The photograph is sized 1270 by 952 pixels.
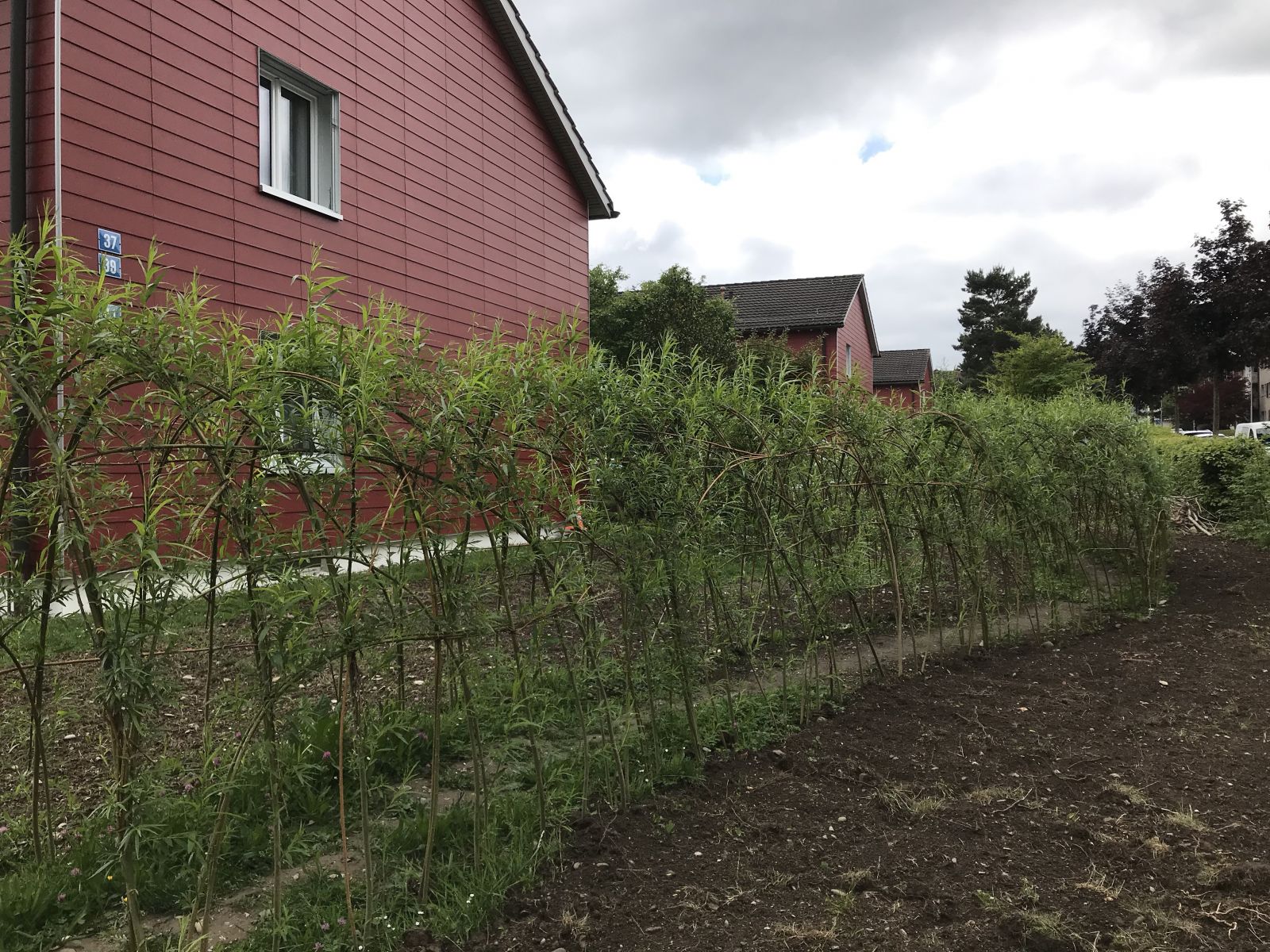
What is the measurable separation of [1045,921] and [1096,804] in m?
1.03

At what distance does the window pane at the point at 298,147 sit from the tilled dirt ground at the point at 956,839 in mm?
7404

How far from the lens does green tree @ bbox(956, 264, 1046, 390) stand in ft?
194

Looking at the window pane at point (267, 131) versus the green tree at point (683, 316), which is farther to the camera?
the green tree at point (683, 316)

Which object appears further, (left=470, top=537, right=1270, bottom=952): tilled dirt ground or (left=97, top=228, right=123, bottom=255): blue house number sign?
(left=97, top=228, right=123, bottom=255): blue house number sign

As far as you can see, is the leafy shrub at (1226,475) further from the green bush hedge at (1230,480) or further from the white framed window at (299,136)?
the white framed window at (299,136)

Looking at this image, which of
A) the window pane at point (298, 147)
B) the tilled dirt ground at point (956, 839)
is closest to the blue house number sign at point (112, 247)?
the window pane at point (298, 147)

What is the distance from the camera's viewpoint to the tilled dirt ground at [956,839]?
2379 mm

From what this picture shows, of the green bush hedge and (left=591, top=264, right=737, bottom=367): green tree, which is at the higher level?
→ (left=591, top=264, right=737, bottom=367): green tree

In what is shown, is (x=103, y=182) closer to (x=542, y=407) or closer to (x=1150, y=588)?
(x=542, y=407)

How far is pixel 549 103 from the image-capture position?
1172 centimetres

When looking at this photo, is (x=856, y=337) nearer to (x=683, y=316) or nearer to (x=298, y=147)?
(x=683, y=316)

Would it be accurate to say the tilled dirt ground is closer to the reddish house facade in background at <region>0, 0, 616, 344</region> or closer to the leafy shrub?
the reddish house facade in background at <region>0, 0, 616, 344</region>

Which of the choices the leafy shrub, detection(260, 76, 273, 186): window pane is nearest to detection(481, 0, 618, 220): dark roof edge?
detection(260, 76, 273, 186): window pane

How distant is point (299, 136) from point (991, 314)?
6154 cm
